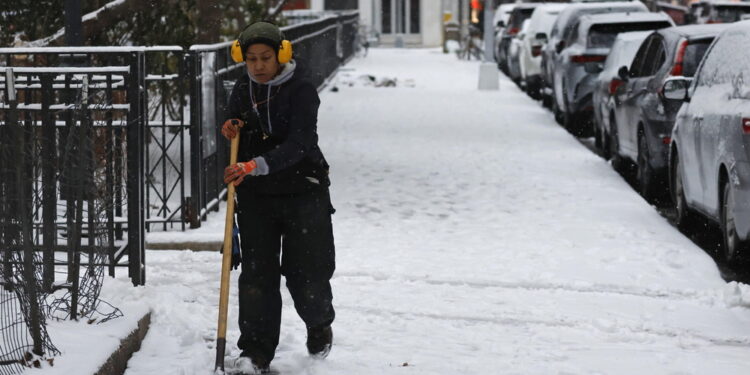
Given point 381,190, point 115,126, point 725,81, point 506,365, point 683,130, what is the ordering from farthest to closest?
point 381,190, point 683,130, point 725,81, point 115,126, point 506,365

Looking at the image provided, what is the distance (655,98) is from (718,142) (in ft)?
11.3

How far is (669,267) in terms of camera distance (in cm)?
1014

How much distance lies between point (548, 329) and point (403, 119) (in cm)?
1585

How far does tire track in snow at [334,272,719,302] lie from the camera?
361 inches

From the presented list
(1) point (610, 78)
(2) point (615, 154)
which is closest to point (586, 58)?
(1) point (610, 78)

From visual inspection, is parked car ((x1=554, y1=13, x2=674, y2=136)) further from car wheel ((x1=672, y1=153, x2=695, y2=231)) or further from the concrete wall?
the concrete wall

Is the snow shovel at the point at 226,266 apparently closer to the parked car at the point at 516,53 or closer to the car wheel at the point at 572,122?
the car wheel at the point at 572,122

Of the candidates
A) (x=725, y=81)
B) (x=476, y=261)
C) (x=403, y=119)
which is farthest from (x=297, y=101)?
(x=403, y=119)

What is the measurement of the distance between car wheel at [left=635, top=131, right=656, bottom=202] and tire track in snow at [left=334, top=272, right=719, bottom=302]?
4.57 m

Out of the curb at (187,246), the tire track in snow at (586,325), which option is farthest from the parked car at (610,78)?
the tire track in snow at (586,325)

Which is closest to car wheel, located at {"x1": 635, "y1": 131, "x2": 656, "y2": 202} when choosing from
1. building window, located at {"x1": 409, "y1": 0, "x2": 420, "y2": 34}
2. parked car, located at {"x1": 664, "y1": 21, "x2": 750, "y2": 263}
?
parked car, located at {"x1": 664, "y1": 21, "x2": 750, "y2": 263}

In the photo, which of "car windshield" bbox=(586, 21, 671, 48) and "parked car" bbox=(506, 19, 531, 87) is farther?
"parked car" bbox=(506, 19, 531, 87)

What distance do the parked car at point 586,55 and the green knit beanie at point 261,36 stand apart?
573 inches

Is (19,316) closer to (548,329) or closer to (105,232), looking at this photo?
(105,232)
